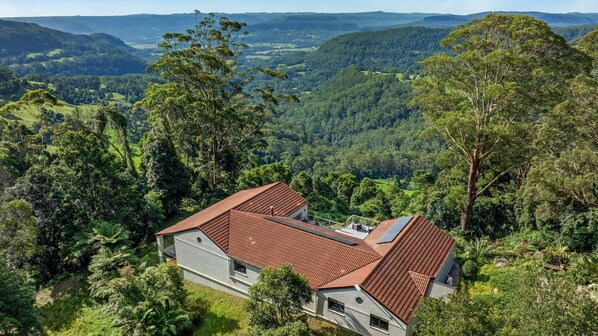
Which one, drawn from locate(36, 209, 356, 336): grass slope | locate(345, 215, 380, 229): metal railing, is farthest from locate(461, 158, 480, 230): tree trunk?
locate(36, 209, 356, 336): grass slope

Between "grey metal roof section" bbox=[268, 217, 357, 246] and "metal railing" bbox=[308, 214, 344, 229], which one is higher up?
"grey metal roof section" bbox=[268, 217, 357, 246]

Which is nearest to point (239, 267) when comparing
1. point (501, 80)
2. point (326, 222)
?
point (326, 222)

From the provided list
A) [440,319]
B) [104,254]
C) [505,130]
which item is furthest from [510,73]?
[104,254]

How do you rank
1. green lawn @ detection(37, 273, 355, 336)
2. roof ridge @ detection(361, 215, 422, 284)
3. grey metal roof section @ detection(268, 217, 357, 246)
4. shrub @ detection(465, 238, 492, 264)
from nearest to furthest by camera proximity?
roof ridge @ detection(361, 215, 422, 284)
green lawn @ detection(37, 273, 355, 336)
grey metal roof section @ detection(268, 217, 357, 246)
shrub @ detection(465, 238, 492, 264)

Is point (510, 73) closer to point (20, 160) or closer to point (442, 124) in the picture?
point (442, 124)

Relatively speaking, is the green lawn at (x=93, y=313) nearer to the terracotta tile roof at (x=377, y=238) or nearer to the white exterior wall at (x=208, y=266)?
the white exterior wall at (x=208, y=266)

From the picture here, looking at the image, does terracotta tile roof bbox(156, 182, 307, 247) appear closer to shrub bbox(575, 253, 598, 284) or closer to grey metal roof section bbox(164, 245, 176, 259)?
grey metal roof section bbox(164, 245, 176, 259)

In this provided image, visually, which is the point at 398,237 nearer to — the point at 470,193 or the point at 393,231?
the point at 393,231
